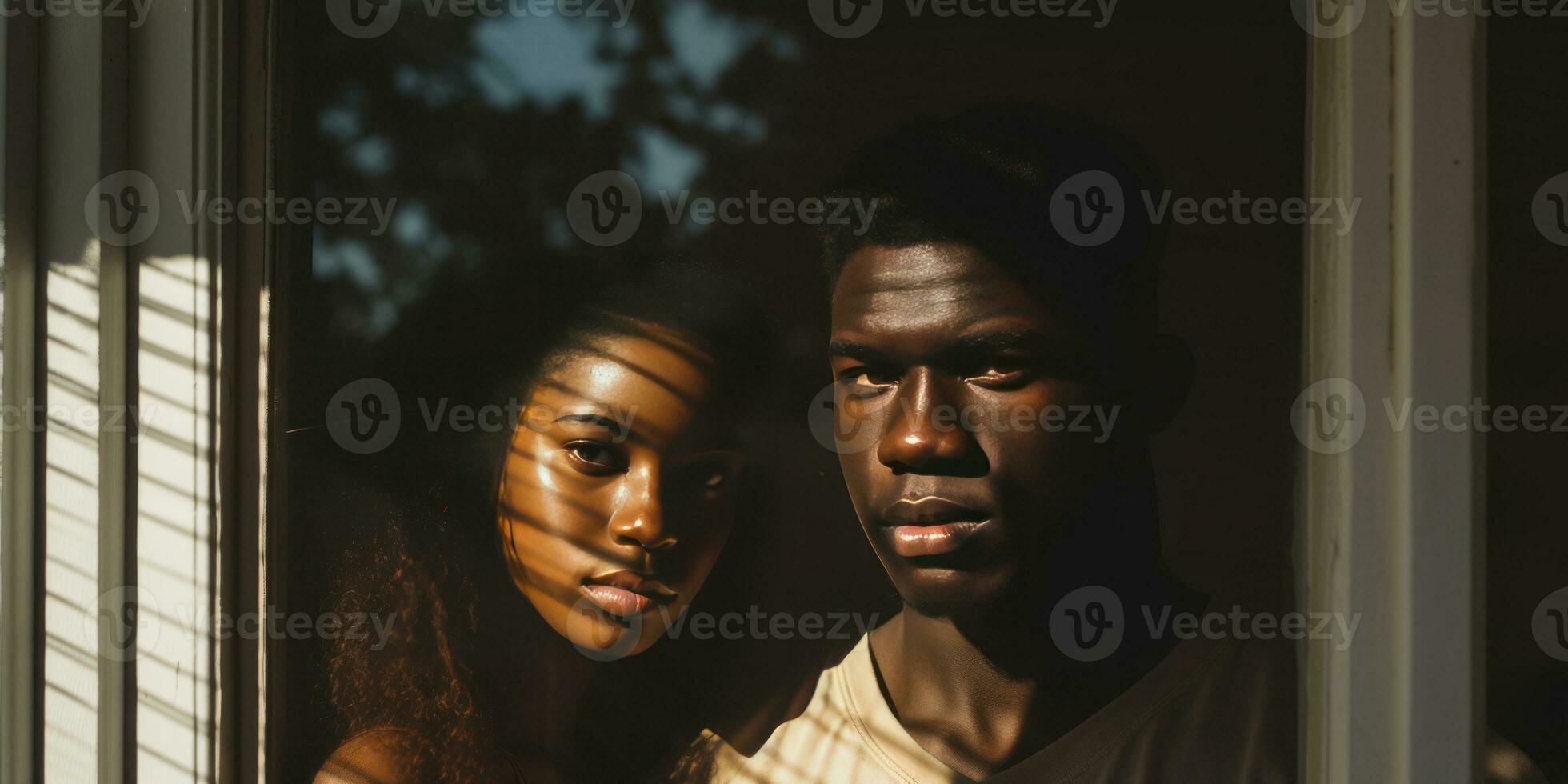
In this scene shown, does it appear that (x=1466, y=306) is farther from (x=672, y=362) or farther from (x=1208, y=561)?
(x=672, y=362)

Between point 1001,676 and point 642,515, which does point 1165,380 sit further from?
point 642,515

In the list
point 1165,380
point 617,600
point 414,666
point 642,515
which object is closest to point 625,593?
point 617,600

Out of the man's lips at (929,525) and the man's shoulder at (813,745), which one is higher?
the man's lips at (929,525)

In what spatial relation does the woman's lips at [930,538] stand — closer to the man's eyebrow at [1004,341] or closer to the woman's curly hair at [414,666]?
the man's eyebrow at [1004,341]

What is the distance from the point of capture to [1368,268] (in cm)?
138

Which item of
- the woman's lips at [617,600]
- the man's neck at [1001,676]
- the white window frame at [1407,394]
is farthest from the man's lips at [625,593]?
the white window frame at [1407,394]

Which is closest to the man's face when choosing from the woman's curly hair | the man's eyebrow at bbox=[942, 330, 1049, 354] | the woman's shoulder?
the man's eyebrow at bbox=[942, 330, 1049, 354]

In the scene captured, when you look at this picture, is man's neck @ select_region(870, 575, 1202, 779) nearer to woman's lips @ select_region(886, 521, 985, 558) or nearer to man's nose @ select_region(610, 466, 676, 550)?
woman's lips @ select_region(886, 521, 985, 558)

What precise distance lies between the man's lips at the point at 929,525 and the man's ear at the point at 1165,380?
28 centimetres

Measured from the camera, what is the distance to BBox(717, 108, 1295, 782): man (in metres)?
1.47

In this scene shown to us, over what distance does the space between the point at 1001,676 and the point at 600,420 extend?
28.5 inches

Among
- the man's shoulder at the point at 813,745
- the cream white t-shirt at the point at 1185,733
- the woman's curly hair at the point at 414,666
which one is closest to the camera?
the cream white t-shirt at the point at 1185,733

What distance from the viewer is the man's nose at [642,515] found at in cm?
164

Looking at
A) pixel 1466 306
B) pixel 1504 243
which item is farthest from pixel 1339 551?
pixel 1504 243
